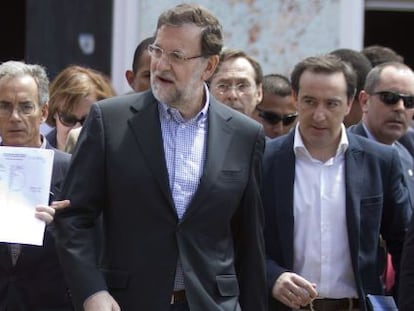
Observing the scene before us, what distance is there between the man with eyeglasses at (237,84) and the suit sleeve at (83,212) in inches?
75.4

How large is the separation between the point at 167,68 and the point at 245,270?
0.97m

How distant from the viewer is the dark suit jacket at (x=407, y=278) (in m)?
4.97

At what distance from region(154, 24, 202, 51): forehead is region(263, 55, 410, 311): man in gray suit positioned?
0.92m

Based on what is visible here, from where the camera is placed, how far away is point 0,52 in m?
14.3

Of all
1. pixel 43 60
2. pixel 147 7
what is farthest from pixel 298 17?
pixel 43 60

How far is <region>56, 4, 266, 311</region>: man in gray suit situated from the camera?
15.9 feet

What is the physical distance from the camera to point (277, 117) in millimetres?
7215

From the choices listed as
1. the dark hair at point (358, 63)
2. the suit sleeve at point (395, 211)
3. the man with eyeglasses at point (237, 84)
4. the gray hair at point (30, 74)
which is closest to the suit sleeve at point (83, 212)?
the gray hair at point (30, 74)

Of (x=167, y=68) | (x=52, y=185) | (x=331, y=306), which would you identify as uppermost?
(x=167, y=68)

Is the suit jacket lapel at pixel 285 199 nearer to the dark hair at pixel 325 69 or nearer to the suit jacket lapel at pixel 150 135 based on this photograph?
the dark hair at pixel 325 69

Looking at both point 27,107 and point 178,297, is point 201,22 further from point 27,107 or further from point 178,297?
point 178,297

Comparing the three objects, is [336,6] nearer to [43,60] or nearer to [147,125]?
[43,60]

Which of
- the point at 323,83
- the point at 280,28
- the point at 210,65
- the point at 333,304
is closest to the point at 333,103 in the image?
the point at 323,83

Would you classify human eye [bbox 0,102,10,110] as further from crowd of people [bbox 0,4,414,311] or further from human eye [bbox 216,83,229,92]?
human eye [bbox 216,83,229,92]
